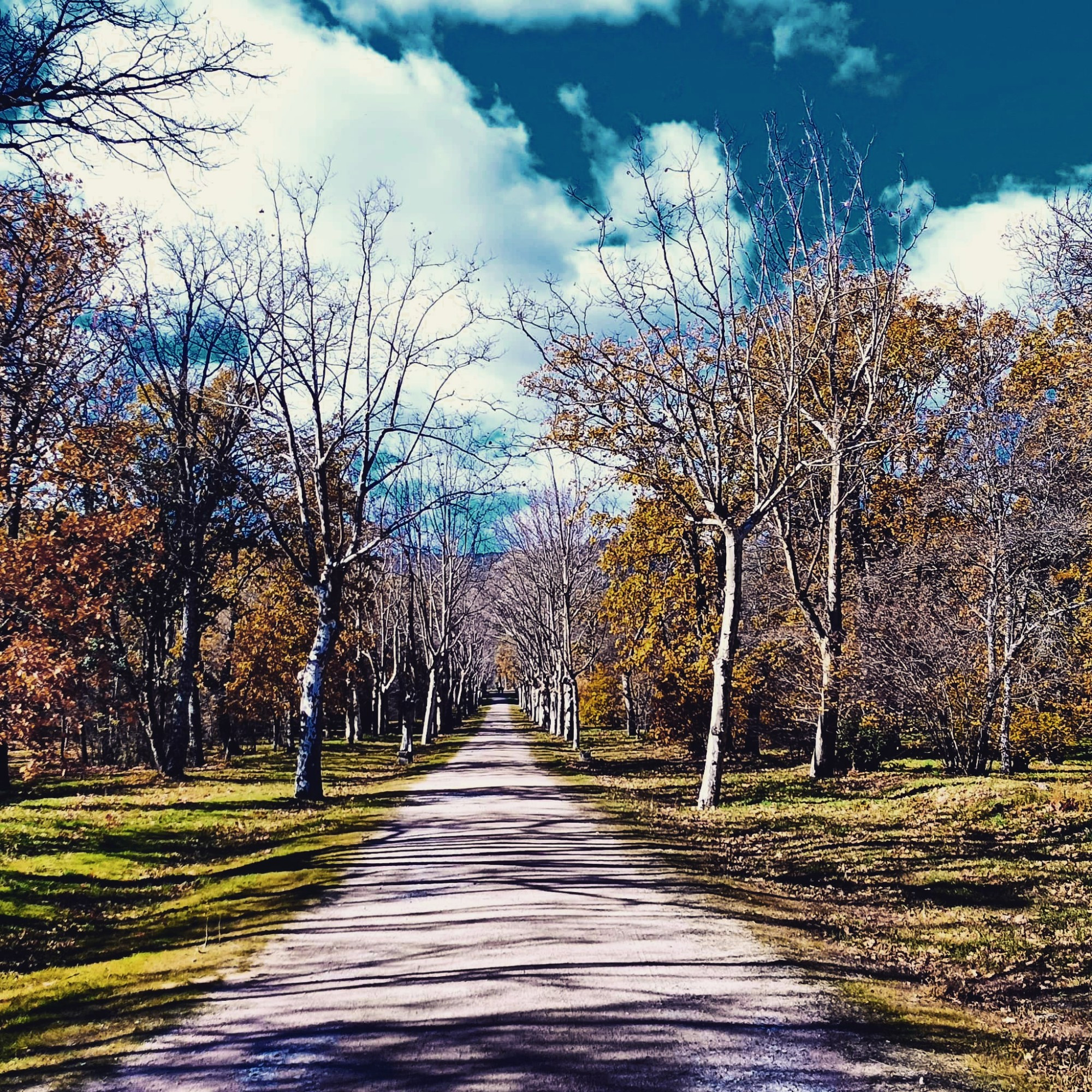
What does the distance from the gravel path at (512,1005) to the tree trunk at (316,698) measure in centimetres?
826

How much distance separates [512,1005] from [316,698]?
12.9 m

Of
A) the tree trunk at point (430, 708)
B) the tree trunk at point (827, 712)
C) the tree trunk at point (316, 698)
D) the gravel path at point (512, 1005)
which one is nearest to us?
the gravel path at point (512, 1005)

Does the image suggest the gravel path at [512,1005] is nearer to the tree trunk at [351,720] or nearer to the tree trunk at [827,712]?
the tree trunk at [827,712]

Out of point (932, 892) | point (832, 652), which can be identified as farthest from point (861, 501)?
point (932, 892)

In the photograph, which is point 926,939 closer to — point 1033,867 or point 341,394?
point 1033,867

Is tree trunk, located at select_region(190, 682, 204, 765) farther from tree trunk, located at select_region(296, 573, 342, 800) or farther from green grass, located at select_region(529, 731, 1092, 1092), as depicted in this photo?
green grass, located at select_region(529, 731, 1092, 1092)

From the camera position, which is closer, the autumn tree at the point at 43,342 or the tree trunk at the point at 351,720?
the autumn tree at the point at 43,342

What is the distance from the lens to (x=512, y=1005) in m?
5.07

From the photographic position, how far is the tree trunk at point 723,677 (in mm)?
14750

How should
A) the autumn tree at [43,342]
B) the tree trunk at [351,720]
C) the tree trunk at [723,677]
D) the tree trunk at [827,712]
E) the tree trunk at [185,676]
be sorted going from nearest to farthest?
the autumn tree at [43,342] → the tree trunk at [723,677] → the tree trunk at [827,712] → the tree trunk at [185,676] → the tree trunk at [351,720]

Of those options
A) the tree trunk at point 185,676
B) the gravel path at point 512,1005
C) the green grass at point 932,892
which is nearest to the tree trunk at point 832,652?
the green grass at point 932,892

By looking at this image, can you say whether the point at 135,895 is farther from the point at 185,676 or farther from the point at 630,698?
the point at 630,698

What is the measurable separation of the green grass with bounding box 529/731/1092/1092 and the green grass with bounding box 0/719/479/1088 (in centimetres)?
472

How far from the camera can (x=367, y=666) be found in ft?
159
